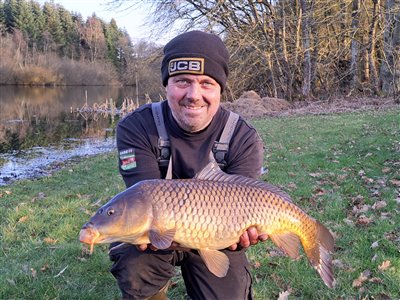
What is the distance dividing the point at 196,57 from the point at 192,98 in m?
0.25

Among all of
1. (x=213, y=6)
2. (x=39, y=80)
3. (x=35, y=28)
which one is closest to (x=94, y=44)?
(x=35, y=28)

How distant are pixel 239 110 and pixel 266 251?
15.2 metres

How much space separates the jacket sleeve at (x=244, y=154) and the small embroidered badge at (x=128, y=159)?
1.91 ft

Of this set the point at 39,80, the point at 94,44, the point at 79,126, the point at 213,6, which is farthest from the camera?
the point at 94,44

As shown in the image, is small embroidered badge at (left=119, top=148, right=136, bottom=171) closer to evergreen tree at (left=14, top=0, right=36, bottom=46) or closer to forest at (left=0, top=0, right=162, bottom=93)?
forest at (left=0, top=0, right=162, bottom=93)

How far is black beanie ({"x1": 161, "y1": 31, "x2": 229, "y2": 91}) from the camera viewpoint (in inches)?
95.3

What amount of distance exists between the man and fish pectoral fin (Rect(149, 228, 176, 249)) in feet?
1.57

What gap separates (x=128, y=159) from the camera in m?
2.52

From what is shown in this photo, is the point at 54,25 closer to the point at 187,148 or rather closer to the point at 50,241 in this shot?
the point at 50,241

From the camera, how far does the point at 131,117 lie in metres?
2.66

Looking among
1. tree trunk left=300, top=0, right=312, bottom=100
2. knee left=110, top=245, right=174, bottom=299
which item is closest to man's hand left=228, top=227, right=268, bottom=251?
knee left=110, top=245, right=174, bottom=299

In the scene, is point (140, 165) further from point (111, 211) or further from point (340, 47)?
point (340, 47)

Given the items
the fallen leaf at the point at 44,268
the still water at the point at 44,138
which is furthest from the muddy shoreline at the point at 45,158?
the fallen leaf at the point at 44,268

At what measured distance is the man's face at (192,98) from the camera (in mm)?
2432
